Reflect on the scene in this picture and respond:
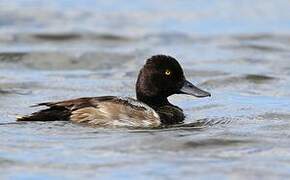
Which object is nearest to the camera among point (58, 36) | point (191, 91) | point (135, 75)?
point (191, 91)

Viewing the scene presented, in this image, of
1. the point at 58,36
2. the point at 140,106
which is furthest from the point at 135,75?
the point at 140,106

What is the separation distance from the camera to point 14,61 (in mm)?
21828

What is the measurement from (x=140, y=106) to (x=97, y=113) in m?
0.58

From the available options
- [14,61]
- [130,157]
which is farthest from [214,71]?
[130,157]

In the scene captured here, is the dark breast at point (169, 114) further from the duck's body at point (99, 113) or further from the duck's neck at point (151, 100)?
the duck's body at point (99, 113)

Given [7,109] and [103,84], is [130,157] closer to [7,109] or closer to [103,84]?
[7,109]

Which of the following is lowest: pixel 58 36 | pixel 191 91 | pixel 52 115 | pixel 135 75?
pixel 135 75

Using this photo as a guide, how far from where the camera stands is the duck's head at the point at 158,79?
15.3m

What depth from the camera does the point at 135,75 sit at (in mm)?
20859

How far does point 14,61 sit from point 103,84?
280 cm

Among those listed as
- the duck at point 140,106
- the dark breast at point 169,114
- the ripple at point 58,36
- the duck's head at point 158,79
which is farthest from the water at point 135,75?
the duck's head at point 158,79

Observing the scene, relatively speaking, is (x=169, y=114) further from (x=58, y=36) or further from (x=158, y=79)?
(x=58, y=36)

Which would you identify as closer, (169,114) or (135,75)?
(169,114)

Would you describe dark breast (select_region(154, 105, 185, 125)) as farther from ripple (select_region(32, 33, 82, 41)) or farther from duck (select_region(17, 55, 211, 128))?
ripple (select_region(32, 33, 82, 41))
